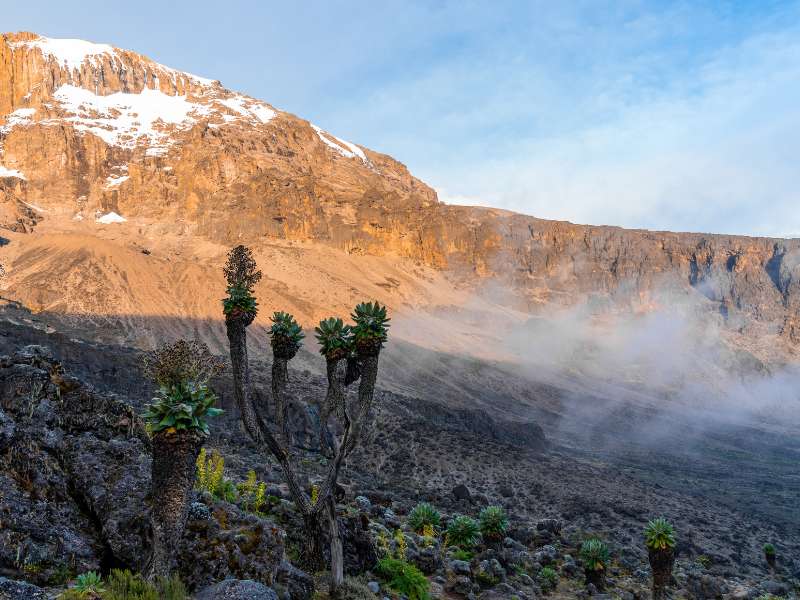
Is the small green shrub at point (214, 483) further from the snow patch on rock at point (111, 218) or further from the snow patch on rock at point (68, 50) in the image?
the snow patch on rock at point (68, 50)

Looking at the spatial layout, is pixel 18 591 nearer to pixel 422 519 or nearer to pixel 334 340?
pixel 334 340

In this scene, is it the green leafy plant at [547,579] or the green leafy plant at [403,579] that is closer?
the green leafy plant at [403,579]

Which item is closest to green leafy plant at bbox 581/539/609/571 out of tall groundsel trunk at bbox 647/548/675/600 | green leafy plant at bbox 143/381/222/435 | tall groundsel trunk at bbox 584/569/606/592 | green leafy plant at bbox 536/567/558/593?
tall groundsel trunk at bbox 584/569/606/592

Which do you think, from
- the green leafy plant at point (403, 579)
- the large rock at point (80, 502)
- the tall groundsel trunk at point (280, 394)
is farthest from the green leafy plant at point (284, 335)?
the green leafy plant at point (403, 579)

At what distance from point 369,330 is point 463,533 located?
418 inches

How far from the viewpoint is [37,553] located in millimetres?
8898

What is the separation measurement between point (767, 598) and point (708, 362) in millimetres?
133967

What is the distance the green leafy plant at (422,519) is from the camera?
21.8m

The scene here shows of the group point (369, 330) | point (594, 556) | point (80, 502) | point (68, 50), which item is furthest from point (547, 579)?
point (68, 50)

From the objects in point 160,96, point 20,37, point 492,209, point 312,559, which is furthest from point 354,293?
point 20,37

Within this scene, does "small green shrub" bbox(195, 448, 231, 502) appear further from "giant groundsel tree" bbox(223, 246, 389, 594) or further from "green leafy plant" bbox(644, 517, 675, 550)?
"green leafy plant" bbox(644, 517, 675, 550)

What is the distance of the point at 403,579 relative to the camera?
49.2ft

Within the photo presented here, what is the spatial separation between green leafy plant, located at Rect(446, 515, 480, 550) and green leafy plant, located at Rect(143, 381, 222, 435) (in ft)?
45.8

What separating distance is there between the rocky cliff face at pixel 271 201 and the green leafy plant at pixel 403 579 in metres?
117
